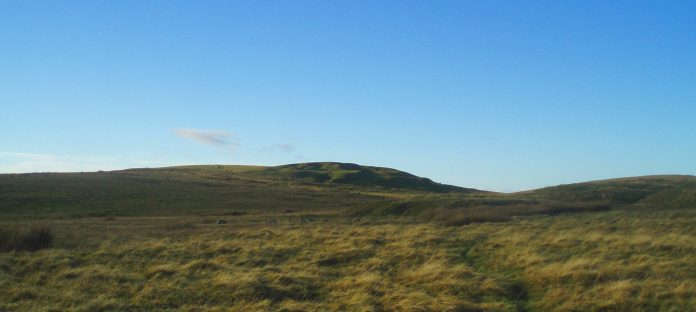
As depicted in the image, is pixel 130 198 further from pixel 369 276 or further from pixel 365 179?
pixel 365 179

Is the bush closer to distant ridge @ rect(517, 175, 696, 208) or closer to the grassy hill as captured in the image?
the grassy hill

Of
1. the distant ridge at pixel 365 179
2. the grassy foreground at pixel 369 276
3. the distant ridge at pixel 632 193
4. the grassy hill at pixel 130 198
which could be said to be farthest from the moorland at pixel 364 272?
the distant ridge at pixel 365 179

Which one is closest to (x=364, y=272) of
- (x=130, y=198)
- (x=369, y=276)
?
(x=369, y=276)

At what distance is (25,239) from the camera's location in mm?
13867

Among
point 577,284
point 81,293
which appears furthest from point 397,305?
→ point 81,293

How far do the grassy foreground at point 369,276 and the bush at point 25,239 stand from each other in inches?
32.1

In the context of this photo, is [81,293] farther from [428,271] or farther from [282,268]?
[428,271]

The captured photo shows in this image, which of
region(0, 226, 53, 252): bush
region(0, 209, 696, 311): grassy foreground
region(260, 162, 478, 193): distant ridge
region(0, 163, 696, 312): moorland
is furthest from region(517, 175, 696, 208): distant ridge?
region(260, 162, 478, 193): distant ridge

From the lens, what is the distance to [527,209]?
27922 mm

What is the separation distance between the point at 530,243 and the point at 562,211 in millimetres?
17258

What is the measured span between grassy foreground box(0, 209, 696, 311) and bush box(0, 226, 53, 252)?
2.68 ft

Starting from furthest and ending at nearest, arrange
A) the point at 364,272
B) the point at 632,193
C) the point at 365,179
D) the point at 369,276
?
the point at 365,179
the point at 632,193
the point at 364,272
the point at 369,276

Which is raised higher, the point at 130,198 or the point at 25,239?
the point at 130,198

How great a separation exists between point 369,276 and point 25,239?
12240 millimetres
